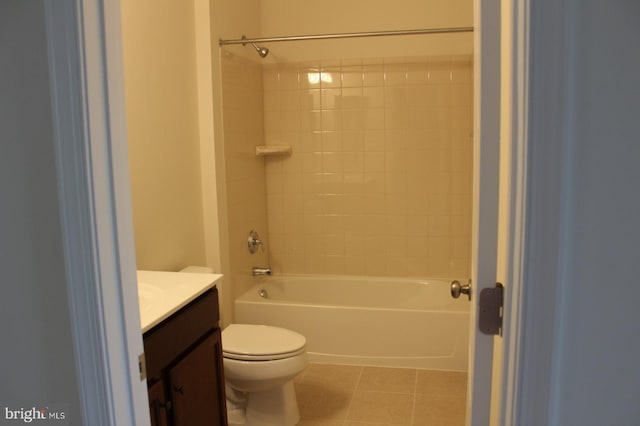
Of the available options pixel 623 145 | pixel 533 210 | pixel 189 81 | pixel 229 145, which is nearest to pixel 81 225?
pixel 533 210

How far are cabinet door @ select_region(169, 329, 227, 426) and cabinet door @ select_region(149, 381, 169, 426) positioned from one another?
51 millimetres

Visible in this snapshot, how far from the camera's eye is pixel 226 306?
3078 mm

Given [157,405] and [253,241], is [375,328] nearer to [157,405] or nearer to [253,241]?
[253,241]

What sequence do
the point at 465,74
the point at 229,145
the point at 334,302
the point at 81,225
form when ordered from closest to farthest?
1. the point at 81,225
2. the point at 229,145
3. the point at 465,74
4. the point at 334,302

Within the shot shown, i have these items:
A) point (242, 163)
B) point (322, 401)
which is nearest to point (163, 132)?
point (242, 163)

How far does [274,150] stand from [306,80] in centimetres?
55

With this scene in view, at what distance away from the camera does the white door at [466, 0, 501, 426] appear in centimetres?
94

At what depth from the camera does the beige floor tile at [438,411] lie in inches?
97.0

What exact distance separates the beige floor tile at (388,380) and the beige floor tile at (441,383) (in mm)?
46

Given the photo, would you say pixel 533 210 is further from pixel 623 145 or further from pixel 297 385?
pixel 297 385

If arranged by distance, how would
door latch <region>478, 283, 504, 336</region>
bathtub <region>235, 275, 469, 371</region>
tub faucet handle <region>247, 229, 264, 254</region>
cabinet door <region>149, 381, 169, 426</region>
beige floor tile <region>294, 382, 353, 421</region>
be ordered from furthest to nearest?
tub faucet handle <region>247, 229, 264, 254</region>, bathtub <region>235, 275, 469, 371</region>, beige floor tile <region>294, 382, 353, 421</region>, cabinet door <region>149, 381, 169, 426</region>, door latch <region>478, 283, 504, 336</region>

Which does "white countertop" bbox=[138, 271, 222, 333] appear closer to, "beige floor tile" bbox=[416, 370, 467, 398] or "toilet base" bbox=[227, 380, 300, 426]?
"toilet base" bbox=[227, 380, 300, 426]

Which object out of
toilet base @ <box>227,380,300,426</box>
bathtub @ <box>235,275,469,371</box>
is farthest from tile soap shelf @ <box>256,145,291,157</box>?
toilet base @ <box>227,380,300,426</box>

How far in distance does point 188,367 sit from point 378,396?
137 cm
